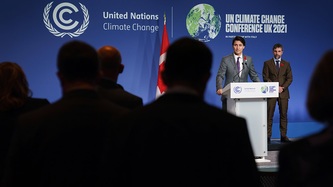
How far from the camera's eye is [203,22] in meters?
8.52

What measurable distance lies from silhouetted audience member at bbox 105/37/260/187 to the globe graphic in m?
7.01

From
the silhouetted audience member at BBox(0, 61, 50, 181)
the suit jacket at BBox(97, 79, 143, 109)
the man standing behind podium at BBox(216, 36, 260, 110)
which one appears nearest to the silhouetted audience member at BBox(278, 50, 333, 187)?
the silhouetted audience member at BBox(0, 61, 50, 181)

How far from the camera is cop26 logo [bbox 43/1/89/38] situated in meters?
8.12

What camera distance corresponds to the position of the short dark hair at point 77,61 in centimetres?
171

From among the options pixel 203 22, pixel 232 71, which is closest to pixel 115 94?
pixel 232 71

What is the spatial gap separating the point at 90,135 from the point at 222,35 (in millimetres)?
7047

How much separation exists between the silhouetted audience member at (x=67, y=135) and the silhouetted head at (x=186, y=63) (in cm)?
31

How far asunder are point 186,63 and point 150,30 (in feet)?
22.6

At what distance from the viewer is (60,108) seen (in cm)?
170

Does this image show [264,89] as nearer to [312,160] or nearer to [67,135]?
[67,135]

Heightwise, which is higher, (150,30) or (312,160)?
(150,30)

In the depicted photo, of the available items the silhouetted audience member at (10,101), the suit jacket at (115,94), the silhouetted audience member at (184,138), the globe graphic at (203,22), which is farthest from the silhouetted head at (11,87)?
the globe graphic at (203,22)

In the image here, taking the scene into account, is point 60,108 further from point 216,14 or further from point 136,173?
point 216,14

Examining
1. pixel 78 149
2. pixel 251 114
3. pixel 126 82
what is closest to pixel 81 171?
pixel 78 149
